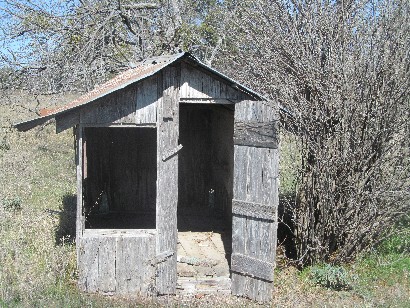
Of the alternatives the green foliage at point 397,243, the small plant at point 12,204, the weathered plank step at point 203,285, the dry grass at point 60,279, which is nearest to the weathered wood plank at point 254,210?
the weathered plank step at point 203,285

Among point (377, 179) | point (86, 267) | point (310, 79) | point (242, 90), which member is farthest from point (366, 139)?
point (86, 267)

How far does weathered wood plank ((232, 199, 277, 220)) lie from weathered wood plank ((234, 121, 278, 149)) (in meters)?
0.84

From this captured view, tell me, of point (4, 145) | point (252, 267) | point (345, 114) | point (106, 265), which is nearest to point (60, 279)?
point (106, 265)

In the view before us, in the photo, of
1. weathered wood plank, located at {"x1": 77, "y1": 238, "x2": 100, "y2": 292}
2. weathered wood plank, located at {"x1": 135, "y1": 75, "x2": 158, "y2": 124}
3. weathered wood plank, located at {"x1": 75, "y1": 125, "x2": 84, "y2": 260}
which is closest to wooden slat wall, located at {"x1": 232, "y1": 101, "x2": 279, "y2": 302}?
weathered wood plank, located at {"x1": 135, "y1": 75, "x2": 158, "y2": 124}

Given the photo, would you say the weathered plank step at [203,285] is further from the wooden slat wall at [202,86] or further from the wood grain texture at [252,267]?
the wooden slat wall at [202,86]

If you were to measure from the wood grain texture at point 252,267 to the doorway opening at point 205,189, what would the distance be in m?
0.51

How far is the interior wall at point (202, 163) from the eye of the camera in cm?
1034

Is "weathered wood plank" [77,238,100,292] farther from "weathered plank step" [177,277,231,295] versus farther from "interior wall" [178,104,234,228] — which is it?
"interior wall" [178,104,234,228]

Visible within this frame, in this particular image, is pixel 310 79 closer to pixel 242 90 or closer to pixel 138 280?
pixel 242 90

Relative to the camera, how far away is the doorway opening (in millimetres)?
7988

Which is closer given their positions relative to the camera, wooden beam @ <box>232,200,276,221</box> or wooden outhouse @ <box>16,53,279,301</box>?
wooden outhouse @ <box>16,53,279,301</box>

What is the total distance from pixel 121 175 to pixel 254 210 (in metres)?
4.82

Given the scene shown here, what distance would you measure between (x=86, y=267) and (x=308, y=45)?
4.66 m

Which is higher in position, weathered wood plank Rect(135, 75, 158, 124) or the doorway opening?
weathered wood plank Rect(135, 75, 158, 124)
